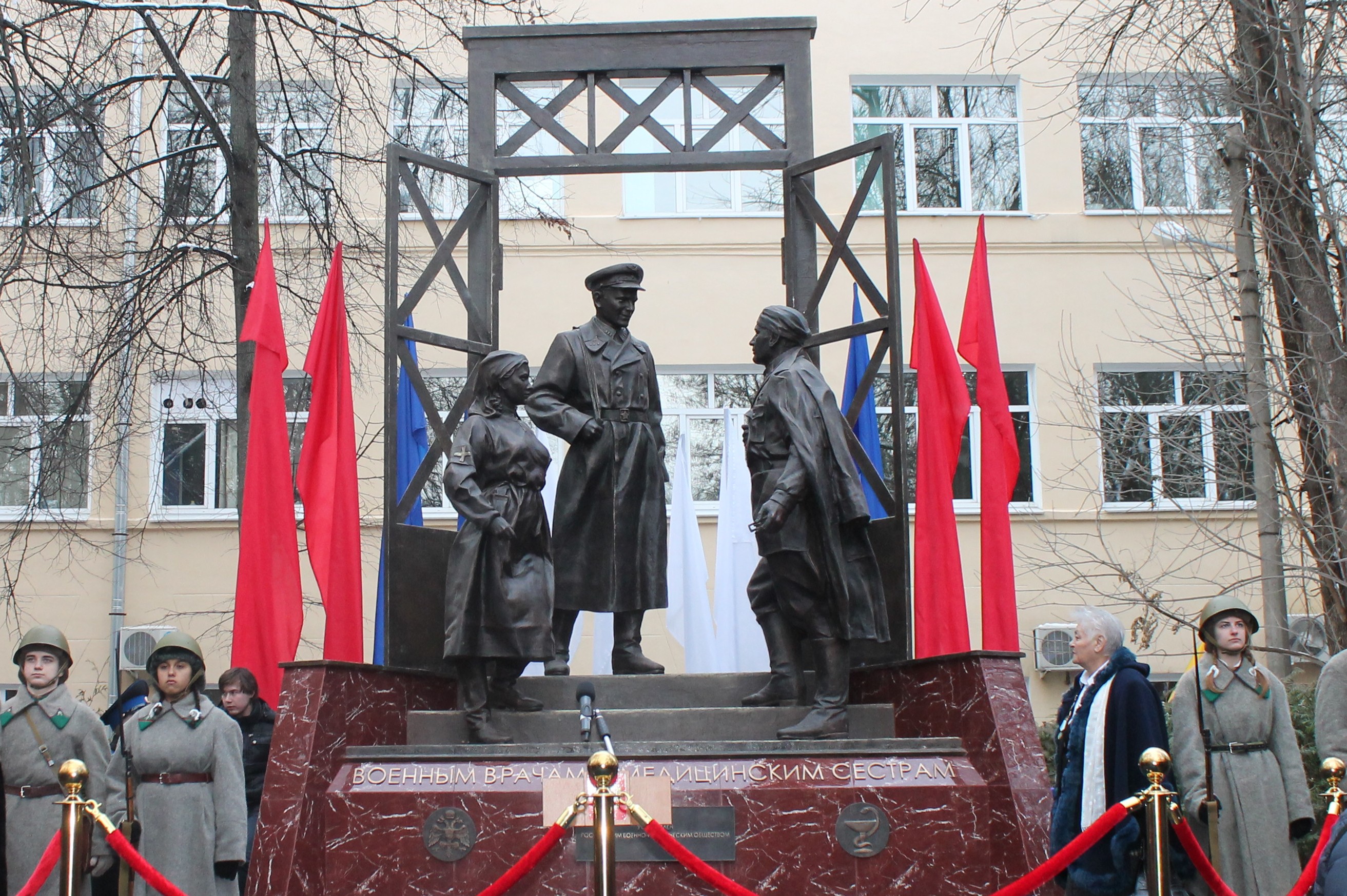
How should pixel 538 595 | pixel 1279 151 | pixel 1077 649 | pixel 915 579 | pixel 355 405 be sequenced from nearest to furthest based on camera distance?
pixel 1077 649, pixel 538 595, pixel 915 579, pixel 1279 151, pixel 355 405

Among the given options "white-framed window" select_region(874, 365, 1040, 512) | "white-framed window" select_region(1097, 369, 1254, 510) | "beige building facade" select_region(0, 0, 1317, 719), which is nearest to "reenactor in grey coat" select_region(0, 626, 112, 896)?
"white-framed window" select_region(1097, 369, 1254, 510)

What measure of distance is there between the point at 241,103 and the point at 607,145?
388cm

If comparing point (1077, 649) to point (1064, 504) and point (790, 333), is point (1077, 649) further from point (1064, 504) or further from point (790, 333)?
point (1064, 504)

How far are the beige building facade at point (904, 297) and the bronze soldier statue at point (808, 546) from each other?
882 cm

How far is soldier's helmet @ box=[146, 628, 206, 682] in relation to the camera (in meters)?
7.05

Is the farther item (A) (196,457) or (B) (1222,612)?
(A) (196,457)

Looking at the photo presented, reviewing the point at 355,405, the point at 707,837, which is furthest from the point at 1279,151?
the point at 355,405

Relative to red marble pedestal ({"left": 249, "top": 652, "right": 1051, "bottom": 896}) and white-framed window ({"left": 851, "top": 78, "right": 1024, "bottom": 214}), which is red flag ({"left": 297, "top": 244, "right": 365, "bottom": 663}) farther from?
white-framed window ({"left": 851, "top": 78, "right": 1024, "bottom": 214})

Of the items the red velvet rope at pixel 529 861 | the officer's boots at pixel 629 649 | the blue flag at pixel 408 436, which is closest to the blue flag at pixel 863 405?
the officer's boots at pixel 629 649

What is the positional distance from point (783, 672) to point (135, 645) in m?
10.9

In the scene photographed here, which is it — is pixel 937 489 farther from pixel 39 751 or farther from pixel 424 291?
pixel 39 751

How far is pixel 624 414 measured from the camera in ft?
29.8

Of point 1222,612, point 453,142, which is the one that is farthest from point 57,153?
point 1222,612

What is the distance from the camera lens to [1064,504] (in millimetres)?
17828
